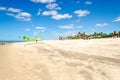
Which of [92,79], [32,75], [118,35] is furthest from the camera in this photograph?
[118,35]

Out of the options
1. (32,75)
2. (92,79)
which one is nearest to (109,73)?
(92,79)

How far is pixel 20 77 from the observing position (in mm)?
7645

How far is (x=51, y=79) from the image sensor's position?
733 cm

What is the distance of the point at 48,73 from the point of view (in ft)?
27.3

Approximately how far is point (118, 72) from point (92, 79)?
1.59 metres

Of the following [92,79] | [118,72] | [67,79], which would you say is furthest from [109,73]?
[67,79]

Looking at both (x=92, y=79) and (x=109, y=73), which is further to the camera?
(x=109, y=73)

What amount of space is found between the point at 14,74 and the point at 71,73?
8.37 ft

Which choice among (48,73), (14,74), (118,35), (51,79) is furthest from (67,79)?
(118,35)

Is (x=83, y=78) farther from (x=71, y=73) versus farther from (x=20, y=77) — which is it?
(x=20, y=77)

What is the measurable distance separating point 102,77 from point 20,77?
11.1 ft

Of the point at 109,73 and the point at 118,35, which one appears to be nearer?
the point at 109,73

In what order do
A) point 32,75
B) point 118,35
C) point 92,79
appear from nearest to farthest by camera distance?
1. point 92,79
2. point 32,75
3. point 118,35

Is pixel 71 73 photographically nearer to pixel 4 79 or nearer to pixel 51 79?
pixel 51 79
